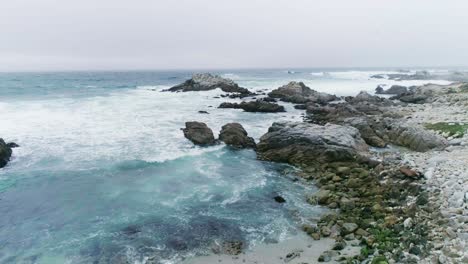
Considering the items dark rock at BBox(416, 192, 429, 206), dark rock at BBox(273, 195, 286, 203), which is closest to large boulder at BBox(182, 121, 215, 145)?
dark rock at BBox(273, 195, 286, 203)

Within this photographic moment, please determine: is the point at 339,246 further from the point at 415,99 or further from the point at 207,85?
the point at 207,85

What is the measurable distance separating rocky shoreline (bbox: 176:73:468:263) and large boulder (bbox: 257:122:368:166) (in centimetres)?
6

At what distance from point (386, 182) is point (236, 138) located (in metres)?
12.3

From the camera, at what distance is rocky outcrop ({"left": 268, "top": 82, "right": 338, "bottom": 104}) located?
50.9 m

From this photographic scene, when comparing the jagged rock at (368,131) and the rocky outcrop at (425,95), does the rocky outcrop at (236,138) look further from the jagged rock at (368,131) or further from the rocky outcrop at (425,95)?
the rocky outcrop at (425,95)

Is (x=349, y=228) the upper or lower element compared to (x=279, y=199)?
upper

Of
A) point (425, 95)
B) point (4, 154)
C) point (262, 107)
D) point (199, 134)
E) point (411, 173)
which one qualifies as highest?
point (425, 95)

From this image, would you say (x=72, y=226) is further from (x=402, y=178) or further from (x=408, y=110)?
(x=408, y=110)

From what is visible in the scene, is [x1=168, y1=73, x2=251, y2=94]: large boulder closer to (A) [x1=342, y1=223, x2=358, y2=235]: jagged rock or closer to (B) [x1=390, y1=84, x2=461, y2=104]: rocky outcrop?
(B) [x1=390, y1=84, x2=461, y2=104]: rocky outcrop

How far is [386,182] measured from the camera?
56.7 feet

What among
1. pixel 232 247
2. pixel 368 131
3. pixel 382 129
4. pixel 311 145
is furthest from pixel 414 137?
pixel 232 247

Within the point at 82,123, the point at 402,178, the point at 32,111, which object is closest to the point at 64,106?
the point at 32,111

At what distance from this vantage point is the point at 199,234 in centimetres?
1373

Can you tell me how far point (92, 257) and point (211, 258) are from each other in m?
4.15
